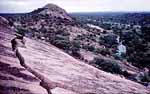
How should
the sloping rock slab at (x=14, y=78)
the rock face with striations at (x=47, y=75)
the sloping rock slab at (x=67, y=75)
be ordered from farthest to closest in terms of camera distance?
the sloping rock slab at (x=67, y=75) → the rock face with striations at (x=47, y=75) → the sloping rock slab at (x=14, y=78)

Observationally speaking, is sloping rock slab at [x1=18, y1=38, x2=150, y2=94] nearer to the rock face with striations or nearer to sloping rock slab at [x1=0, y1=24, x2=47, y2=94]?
the rock face with striations

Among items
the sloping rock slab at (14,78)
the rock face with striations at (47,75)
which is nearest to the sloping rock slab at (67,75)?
the rock face with striations at (47,75)

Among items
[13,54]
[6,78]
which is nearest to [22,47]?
[13,54]

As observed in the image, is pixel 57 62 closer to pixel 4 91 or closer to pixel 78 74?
pixel 78 74

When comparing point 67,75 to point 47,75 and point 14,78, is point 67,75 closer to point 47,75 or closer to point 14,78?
point 47,75

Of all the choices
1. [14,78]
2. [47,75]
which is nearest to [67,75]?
[47,75]

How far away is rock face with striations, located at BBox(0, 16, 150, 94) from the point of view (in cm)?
640

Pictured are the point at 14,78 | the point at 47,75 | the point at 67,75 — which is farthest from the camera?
the point at 67,75

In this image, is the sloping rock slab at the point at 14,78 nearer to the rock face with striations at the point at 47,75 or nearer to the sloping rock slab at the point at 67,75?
the rock face with striations at the point at 47,75

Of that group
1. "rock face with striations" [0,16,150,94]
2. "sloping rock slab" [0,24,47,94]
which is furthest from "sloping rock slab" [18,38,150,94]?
"sloping rock slab" [0,24,47,94]

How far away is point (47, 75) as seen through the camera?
7426 mm

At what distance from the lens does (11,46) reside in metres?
8.45

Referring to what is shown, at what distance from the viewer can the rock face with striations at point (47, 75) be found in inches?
252

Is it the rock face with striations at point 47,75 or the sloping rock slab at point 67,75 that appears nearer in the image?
the rock face with striations at point 47,75
